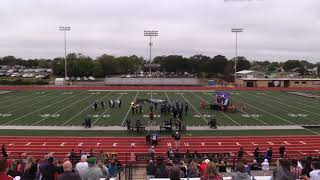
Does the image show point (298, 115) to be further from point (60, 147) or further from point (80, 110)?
point (60, 147)

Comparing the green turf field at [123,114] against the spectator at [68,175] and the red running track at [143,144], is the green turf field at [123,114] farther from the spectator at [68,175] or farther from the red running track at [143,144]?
the spectator at [68,175]

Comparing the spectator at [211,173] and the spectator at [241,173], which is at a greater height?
the spectator at [211,173]

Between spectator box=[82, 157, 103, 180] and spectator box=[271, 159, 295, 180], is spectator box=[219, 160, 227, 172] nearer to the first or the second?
spectator box=[271, 159, 295, 180]

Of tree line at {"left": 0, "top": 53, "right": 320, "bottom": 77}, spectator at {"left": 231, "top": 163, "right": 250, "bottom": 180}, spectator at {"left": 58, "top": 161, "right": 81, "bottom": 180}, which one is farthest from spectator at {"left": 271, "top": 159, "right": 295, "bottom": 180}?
tree line at {"left": 0, "top": 53, "right": 320, "bottom": 77}

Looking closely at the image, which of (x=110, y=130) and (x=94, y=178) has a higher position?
(x=94, y=178)

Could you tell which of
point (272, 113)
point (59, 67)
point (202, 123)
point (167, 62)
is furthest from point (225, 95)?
point (167, 62)

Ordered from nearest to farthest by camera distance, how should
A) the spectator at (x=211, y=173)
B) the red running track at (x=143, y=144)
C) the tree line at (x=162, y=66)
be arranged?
1. the spectator at (x=211, y=173)
2. the red running track at (x=143, y=144)
3. the tree line at (x=162, y=66)

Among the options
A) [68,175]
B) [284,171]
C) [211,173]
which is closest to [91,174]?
[68,175]

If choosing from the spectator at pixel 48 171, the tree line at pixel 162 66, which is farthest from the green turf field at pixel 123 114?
the tree line at pixel 162 66

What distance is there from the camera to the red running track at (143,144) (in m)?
23.9

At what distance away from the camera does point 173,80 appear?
307 ft

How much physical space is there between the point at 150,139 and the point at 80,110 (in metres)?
16.5

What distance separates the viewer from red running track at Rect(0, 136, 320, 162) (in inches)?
941

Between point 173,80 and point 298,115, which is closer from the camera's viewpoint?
point 298,115
